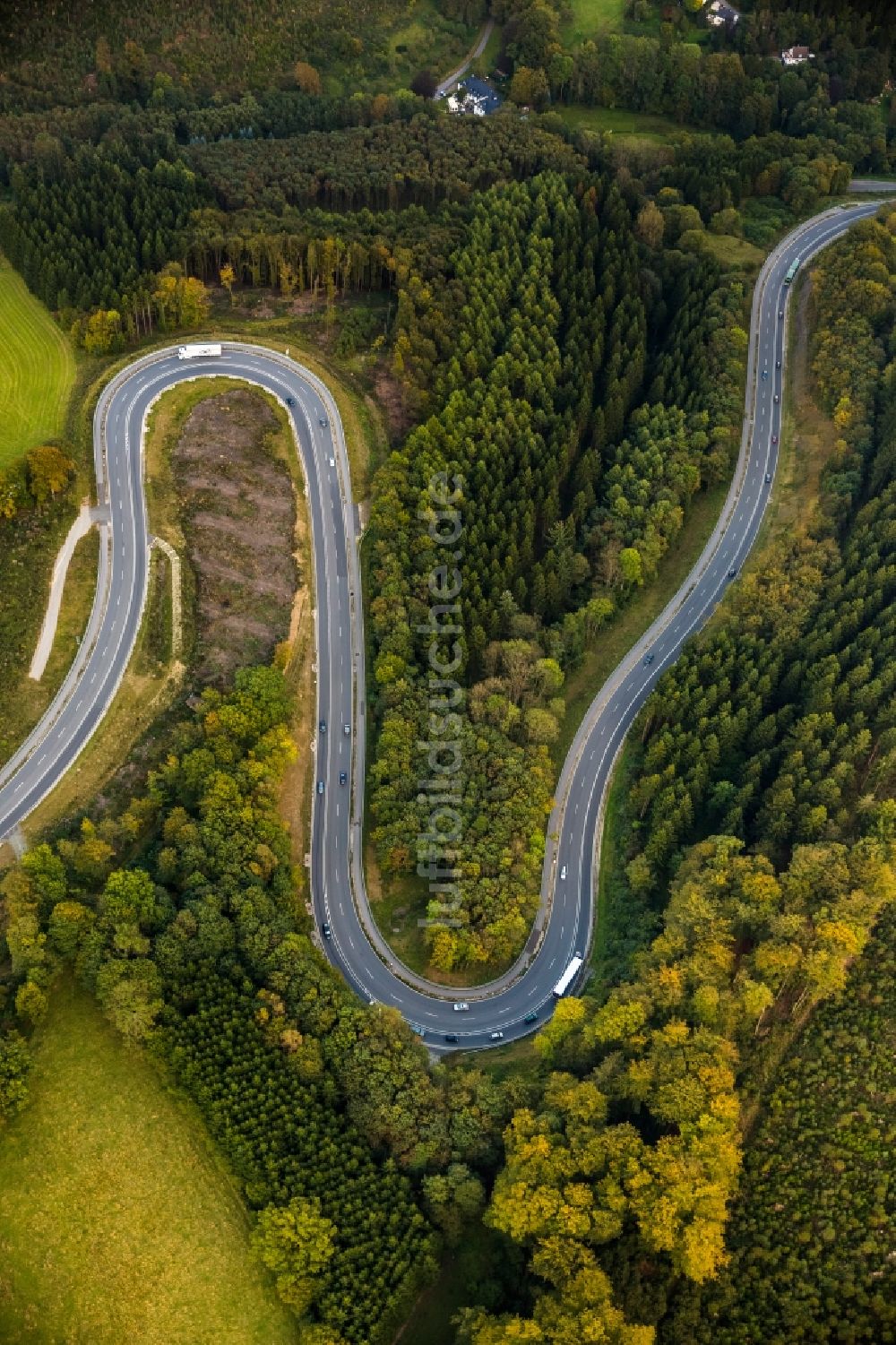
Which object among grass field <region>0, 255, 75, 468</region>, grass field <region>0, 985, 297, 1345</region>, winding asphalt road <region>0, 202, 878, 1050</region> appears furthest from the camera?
grass field <region>0, 255, 75, 468</region>

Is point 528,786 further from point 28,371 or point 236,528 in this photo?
point 28,371

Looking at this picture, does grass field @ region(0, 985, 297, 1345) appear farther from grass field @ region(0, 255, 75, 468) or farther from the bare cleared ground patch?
grass field @ region(0, 255, 75, 468)

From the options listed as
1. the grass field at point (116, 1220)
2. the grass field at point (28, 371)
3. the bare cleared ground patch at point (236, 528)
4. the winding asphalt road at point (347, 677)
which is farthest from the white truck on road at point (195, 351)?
the grass field at point (116, 1220)

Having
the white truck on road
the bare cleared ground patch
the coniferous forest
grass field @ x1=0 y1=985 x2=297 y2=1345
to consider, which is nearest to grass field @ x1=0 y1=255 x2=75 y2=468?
the coniferous forest

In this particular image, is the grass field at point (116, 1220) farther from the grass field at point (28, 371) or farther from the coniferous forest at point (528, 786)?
the grass field at point (28, 371)

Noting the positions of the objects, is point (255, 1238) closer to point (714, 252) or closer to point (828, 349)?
point (828, 349)

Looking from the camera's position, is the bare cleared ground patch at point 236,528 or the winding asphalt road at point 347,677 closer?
the winding asphalt road at point 347,677

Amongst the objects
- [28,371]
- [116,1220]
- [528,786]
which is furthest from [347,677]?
[116,1220]
